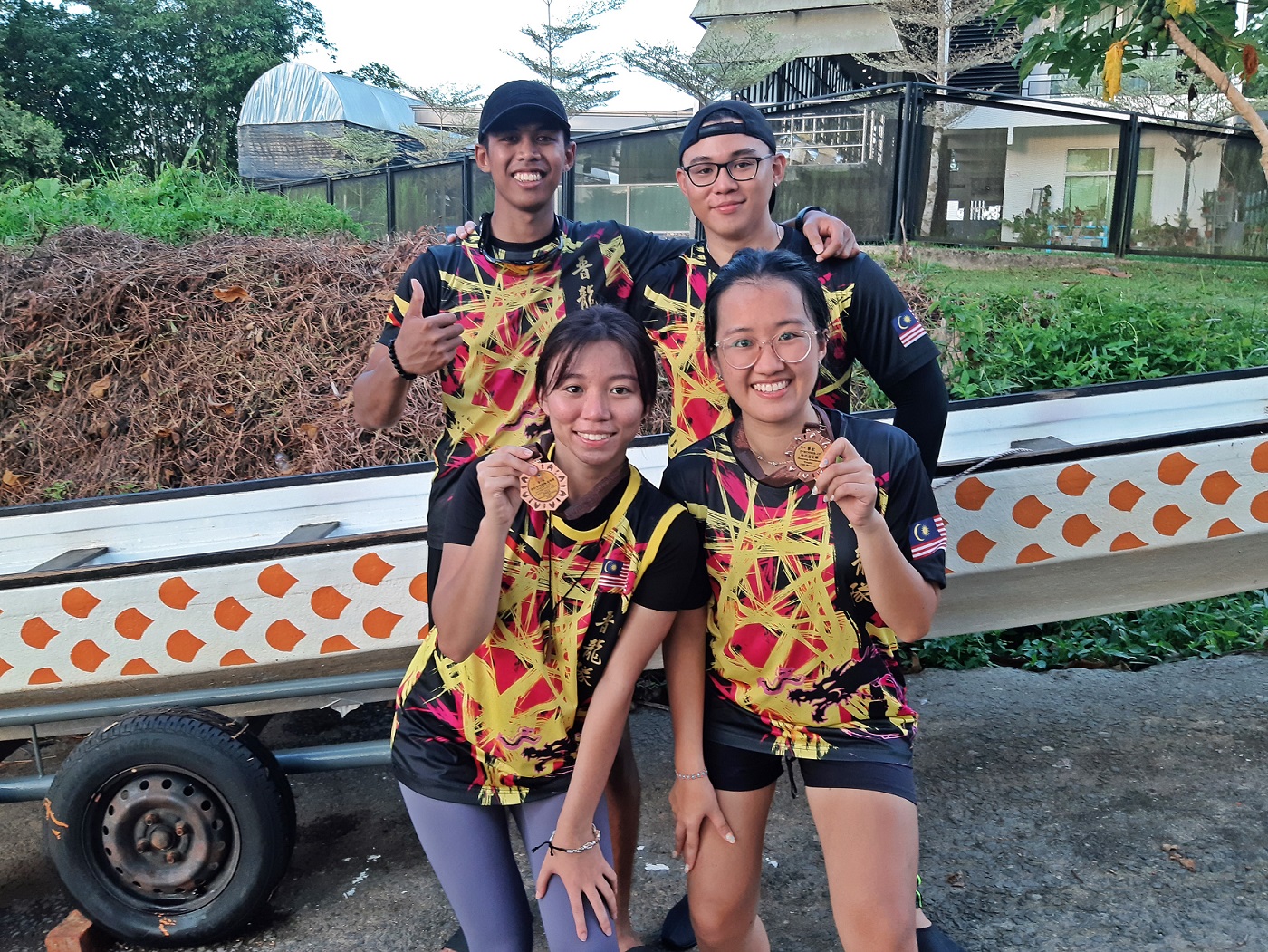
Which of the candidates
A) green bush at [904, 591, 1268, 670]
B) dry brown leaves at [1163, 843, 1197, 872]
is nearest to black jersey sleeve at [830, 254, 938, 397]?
dry brown leaves at [1163, 843, 1197, 872]

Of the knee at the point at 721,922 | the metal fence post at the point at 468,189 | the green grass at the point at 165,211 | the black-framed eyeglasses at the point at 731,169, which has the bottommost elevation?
the knee at the point at 721,922

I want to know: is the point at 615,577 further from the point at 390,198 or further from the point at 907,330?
the point at 390,198

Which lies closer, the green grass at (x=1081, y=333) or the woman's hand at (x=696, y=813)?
the woman's hand at (x=696, y=813)

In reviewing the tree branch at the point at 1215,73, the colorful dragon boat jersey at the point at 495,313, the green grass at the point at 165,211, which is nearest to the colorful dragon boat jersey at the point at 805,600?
the colorful dragon boat jersey at the point at 495,313

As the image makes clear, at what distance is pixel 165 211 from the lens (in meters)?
7.92

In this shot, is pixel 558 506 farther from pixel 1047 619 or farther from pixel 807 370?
pixel 1047 619

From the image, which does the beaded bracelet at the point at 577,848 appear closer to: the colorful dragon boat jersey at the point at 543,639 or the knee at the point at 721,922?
the colorful dragon boat jersey at the point at 543,639

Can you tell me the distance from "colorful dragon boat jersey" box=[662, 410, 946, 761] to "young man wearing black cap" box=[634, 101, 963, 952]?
34cm

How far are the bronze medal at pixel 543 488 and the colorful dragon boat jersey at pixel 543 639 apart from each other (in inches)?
5.0

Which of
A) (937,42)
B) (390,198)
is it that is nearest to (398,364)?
(390,198)

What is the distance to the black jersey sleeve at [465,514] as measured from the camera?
199cm

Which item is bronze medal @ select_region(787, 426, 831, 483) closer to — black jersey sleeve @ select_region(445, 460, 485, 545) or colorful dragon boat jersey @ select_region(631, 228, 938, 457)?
colorful dragon boat jersey @ select_region(631, 228, 938, 457)

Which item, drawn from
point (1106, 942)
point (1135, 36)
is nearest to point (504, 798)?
point (1106, 942)

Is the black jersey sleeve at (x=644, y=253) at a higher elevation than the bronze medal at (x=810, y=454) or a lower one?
higher
